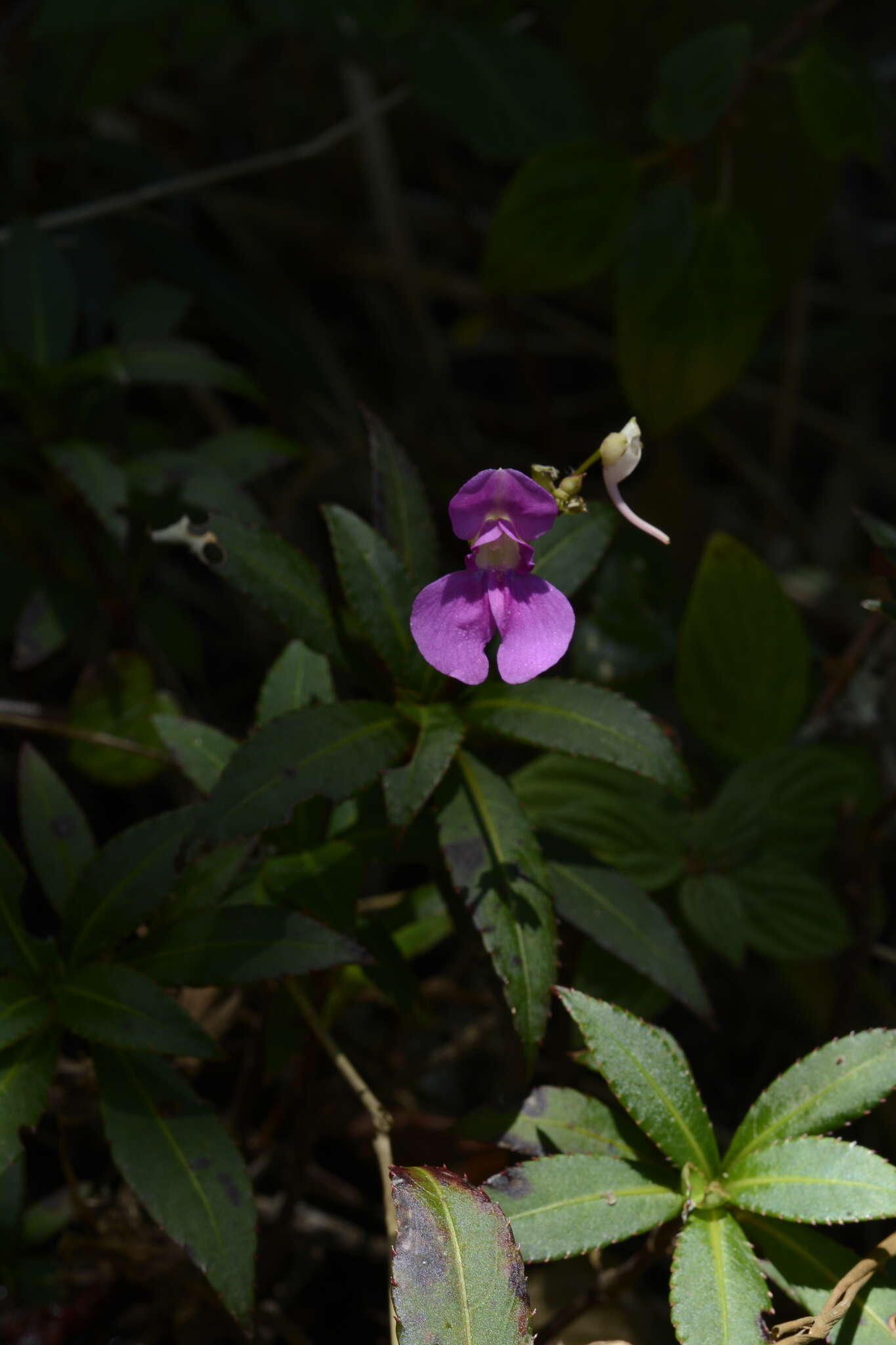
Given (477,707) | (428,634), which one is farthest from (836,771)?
(428,634)

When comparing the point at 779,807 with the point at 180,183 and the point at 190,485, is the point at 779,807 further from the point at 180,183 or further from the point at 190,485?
the point at 180,183

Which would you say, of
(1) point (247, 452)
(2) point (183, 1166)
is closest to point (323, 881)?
(2) point (183, 1166)

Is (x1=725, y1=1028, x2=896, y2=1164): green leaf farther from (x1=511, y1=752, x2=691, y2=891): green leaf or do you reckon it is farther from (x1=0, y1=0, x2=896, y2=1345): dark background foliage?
(x1=511, y1=752, x2=691, y2=891): green leaf

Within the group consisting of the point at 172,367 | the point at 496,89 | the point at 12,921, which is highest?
the point at 496,89

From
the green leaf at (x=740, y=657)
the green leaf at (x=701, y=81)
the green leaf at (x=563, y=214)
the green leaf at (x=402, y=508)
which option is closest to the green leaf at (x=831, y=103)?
the green leaf at (x=701, y=81)

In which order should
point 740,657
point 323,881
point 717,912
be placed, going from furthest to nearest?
point 740,657, point 717,912, point 323,881

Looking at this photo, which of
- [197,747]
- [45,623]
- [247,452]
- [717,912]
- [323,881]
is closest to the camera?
[323,881]

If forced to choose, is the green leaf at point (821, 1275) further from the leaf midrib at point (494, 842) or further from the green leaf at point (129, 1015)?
the green leaf at point (129, 1015)

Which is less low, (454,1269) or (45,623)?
(45,623)
